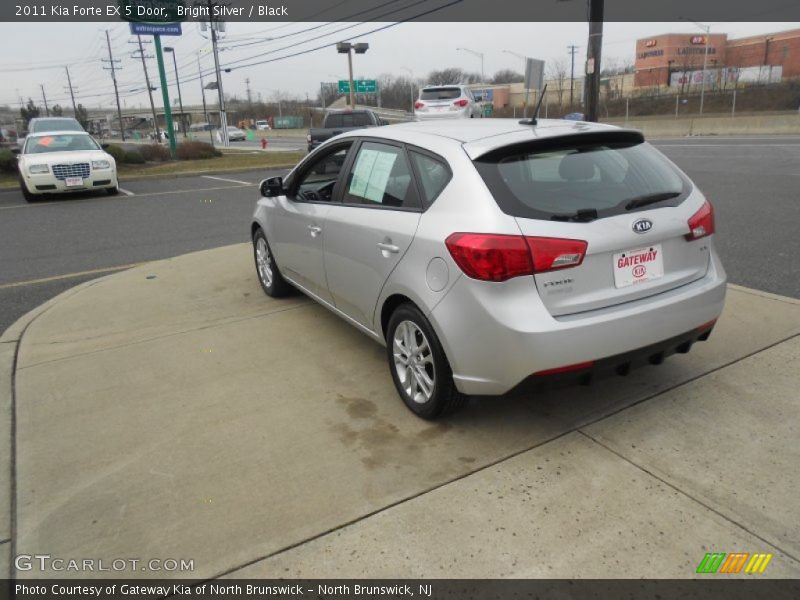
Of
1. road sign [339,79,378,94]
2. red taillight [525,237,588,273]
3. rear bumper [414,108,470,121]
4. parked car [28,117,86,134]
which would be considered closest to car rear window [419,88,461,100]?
rear bumper [414,108,470,121]

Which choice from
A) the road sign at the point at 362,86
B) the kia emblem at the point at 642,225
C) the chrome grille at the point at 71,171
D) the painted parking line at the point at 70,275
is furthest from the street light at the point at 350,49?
the kia emblem at the point at 642,225

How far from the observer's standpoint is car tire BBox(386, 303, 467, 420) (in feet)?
10.2

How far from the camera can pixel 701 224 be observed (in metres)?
3.18

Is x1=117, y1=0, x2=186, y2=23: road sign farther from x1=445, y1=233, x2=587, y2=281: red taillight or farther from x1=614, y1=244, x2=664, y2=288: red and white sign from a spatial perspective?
x1=614, y1=244, x2=664, y2=288: red and white sign

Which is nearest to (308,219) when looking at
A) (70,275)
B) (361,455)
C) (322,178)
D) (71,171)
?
(322,178)

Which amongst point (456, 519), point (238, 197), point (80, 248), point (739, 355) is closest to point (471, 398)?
point (456, 519)

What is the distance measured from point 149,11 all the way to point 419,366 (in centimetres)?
2770

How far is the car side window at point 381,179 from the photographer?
3.43 metres

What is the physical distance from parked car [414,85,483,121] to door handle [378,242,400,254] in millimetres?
14728

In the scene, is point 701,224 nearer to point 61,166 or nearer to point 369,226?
point 369,226

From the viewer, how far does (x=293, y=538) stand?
249 centimetres

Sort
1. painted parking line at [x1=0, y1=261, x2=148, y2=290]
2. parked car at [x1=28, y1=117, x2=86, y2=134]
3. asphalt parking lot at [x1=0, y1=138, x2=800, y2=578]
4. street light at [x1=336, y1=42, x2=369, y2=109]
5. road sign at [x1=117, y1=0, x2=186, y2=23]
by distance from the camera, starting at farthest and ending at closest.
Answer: street light at [x1=336, y1=42, x2=369, y2=109]
road sign at [x1=117, y1=0, x2=186, y2=23]
parked car at [x1=28, y1=117, x2=86, y2=134]
painted parking line at [x1=0, y1=261, x2=148, y2=290]
asphalt parking lot at [x1=0, y1=138, x2=800, y2=578]

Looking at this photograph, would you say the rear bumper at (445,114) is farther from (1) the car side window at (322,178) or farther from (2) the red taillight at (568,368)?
(2) the red taillight at (568,368)

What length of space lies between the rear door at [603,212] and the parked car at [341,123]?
57.8ft
